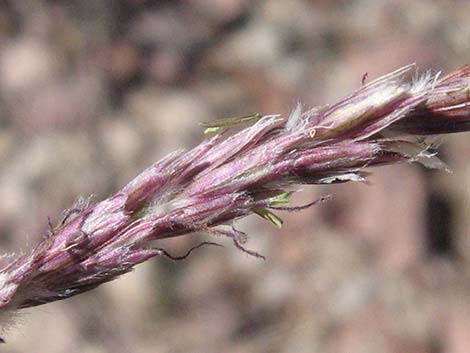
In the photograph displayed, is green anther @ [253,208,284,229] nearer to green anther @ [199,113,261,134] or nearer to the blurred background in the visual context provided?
green anther @ [199,113,261,134]

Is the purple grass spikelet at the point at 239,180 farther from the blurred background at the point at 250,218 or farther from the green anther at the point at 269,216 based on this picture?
the blurred background at the point at 250,218

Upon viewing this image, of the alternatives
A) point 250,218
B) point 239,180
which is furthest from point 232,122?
point 250,218

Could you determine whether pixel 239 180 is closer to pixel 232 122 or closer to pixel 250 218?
pixel 232 122

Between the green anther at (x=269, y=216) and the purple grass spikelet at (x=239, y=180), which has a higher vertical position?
the purple grass spikelet at (x=239, y=180)

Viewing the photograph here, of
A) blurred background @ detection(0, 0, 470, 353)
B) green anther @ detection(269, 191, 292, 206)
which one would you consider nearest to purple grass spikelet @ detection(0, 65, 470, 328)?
green anther @ detection(269, 191, 292, 206)

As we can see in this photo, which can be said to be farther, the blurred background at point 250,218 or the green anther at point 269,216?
the blurred background at point 250,218

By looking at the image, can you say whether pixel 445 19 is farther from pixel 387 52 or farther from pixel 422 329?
pixel 422 329

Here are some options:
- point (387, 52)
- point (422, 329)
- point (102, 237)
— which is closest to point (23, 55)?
point (387, 52)

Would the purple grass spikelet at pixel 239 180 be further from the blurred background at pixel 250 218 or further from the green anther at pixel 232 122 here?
the blurred background at pixel 250 218

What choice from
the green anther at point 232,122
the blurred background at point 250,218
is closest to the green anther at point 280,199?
the green anther at point 232,122
